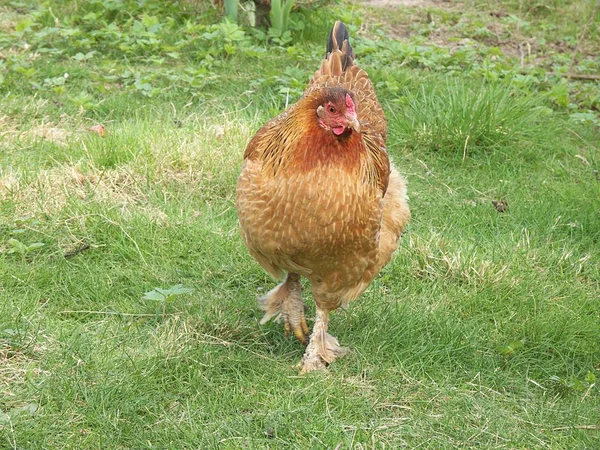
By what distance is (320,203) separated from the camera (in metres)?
3.56

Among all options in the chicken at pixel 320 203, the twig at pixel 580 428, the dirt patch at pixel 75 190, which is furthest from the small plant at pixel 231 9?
the twig at pixel 580 428

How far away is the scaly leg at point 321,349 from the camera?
3.99m

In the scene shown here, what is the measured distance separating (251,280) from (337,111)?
1501mm

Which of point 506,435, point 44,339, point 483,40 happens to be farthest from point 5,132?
point 483,40

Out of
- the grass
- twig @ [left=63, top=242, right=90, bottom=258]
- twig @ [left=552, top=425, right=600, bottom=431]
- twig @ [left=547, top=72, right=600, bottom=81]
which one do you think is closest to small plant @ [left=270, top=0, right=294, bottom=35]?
the grass

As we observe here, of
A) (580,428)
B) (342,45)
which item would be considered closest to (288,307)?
(580,428)

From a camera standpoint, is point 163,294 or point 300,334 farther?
point 300,334

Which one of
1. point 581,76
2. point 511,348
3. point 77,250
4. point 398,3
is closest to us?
point 511,348

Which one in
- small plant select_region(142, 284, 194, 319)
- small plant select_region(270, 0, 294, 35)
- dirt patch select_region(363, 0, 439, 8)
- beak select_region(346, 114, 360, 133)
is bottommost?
dirt patch select_region(363, 0, 439, 8)

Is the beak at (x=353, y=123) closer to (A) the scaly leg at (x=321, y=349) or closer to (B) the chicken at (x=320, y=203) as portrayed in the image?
(B) the chicken at (x=320, y=203)

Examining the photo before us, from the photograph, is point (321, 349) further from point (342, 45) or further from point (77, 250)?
point (342, 45)

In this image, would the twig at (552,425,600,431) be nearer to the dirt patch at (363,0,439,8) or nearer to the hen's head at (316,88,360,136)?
the hen's head at (316,88,360,136)

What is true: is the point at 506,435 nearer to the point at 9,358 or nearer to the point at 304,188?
the point at 304,188

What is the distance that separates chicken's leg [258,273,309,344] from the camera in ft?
Answer: 13.9
